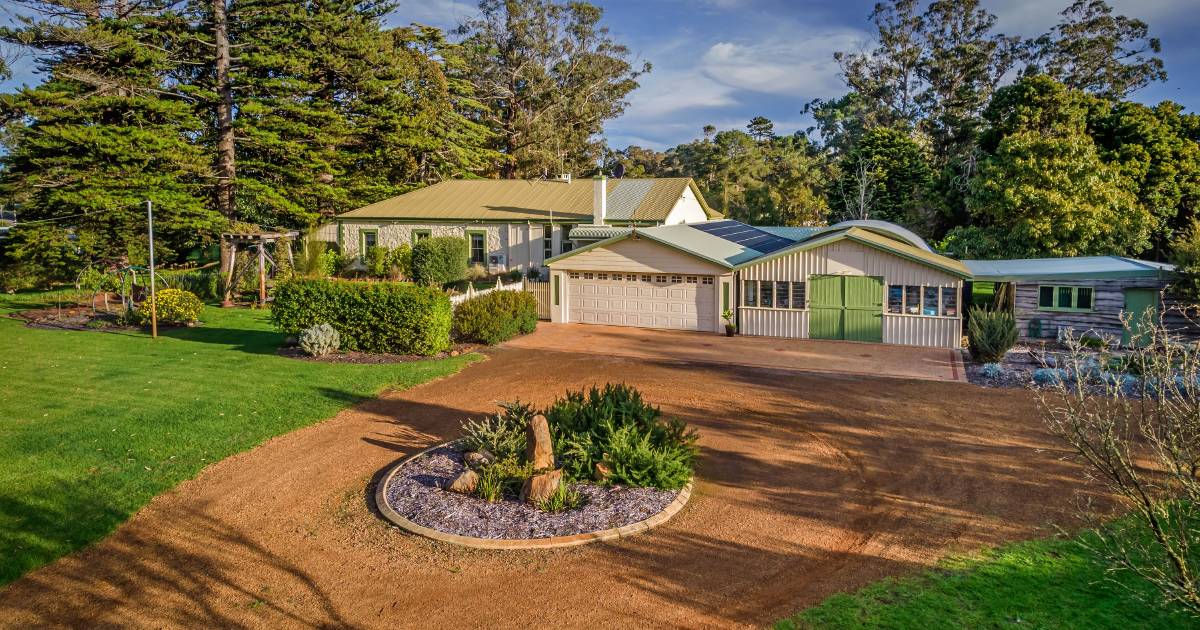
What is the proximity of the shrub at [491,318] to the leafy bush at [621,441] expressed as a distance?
1015 centimetres

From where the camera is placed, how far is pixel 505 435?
33.6 ft

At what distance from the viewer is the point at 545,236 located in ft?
109

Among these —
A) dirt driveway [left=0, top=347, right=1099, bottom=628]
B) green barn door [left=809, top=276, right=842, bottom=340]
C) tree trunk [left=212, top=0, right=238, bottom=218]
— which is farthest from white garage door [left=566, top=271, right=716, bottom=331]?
tree trunk [left=212, top=0, right=238, bottom=218]

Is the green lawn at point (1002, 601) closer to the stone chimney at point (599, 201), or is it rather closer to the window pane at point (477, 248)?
the stone chimney at point (599, 201)

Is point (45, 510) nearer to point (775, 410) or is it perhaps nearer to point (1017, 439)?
point (775, 410)

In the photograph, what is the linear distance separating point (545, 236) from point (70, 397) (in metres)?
21.3

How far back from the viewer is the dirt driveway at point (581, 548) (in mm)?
6863

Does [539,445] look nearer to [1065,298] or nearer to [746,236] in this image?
[1065,298]

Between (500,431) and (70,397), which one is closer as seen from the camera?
(500,431)

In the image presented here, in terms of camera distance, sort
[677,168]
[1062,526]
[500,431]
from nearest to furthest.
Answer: [1062,526], [500,431], [677,168]

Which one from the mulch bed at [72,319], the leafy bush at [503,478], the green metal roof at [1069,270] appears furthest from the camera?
the mulch bed at [72,319]

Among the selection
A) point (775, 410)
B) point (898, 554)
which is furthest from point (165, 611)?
point (775, 410)

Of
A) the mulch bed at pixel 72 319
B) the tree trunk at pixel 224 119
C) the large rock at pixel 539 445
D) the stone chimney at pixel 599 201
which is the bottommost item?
the large rock at pixel 539 445

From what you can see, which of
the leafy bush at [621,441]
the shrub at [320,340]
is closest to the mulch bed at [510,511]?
the leafy bush at [621,441]
